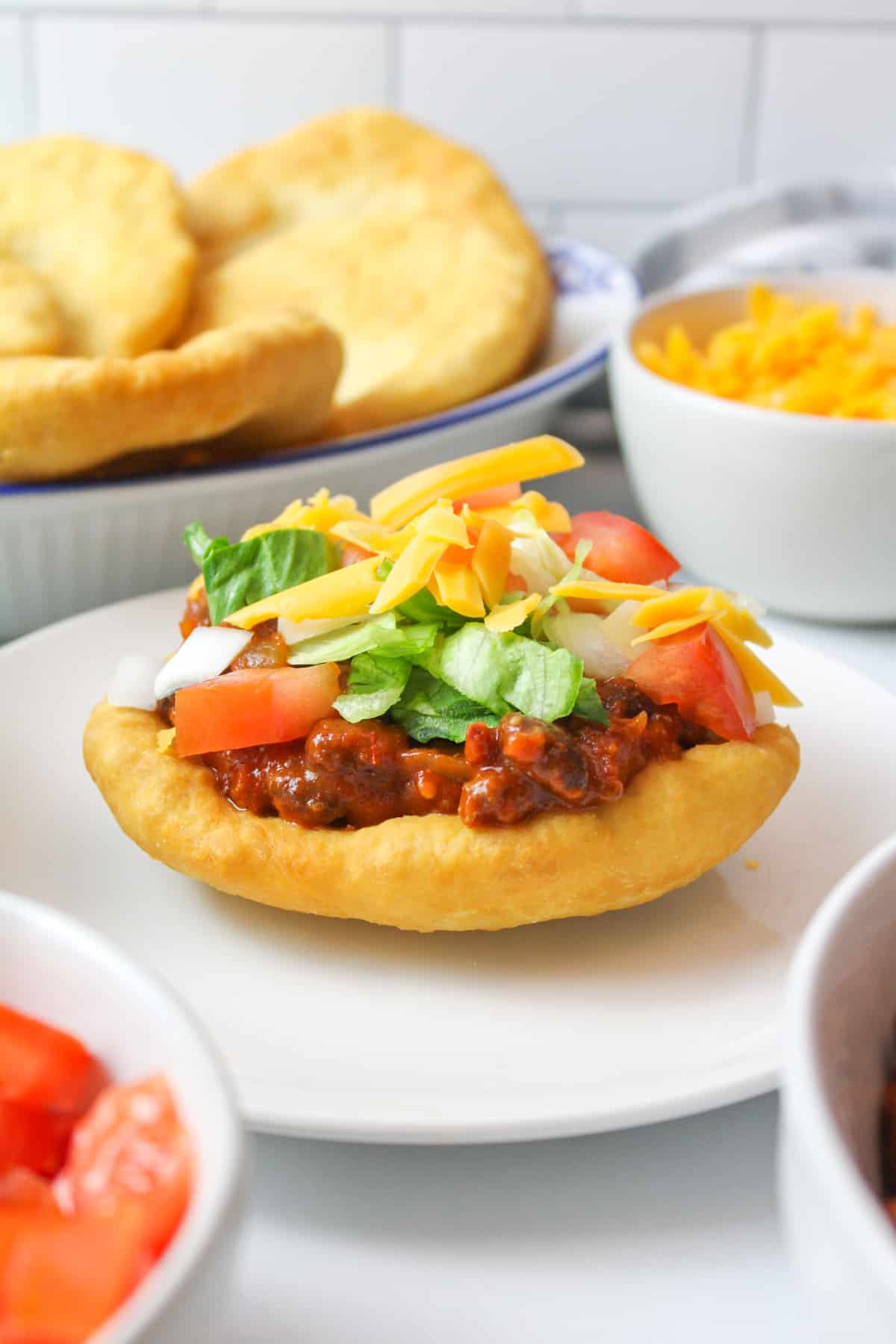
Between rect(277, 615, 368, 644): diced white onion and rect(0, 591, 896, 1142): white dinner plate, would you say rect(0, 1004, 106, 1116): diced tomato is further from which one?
rect(277, 615, 368, 644): diced white onion

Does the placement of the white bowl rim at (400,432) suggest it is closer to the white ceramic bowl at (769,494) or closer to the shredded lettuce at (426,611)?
the white ceramic bowl at (769,494)

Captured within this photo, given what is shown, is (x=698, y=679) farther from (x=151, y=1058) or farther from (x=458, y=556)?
(x=151, y=1058)

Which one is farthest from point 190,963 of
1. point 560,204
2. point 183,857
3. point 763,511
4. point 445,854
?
point 560,204

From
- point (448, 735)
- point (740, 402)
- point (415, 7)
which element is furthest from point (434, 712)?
point (415, 7)

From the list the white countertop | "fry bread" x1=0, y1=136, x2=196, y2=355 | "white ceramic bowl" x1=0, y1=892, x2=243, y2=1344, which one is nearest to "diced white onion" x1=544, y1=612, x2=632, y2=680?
the white countertop

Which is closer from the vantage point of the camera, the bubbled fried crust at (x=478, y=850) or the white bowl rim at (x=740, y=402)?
the bubbled fried crust at (x=478, y=850)

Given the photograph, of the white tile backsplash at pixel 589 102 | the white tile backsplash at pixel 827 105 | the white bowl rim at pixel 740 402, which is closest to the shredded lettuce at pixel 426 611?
the white bowl rim at pixel 740 402
